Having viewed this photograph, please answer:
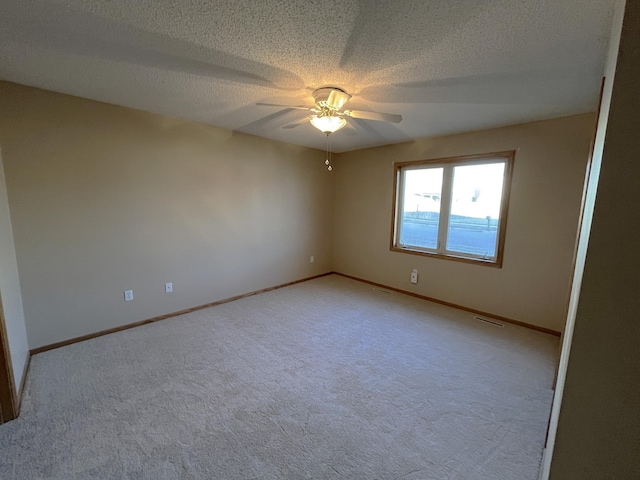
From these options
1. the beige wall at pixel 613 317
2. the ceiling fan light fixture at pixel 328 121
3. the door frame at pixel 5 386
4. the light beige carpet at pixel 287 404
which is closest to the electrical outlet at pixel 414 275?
the light beige carpet at pixel 287 404

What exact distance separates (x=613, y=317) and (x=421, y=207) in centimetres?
353

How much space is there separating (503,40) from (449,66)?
0.33 meters

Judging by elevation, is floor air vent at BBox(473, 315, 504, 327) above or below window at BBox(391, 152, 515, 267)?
below

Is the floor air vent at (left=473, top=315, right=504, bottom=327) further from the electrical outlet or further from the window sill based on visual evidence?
the electrical outlet

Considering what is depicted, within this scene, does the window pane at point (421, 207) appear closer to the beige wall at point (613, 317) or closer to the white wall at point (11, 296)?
the beige wall at point (613, 317)

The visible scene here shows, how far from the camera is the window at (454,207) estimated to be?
3307mm

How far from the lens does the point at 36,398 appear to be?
6.18ft

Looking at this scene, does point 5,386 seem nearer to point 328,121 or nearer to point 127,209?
point 127,209

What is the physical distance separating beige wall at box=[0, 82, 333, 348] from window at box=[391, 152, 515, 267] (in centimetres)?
194

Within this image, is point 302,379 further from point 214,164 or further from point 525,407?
point 214,164

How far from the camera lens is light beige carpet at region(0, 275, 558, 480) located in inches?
57.2

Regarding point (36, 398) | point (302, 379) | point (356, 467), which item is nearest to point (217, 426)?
point (302, 379)

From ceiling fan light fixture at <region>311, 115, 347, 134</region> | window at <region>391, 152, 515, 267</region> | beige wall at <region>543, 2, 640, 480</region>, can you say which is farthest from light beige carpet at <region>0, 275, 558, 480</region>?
ceiling fan light fixture at <region>311, 115, 347, 134</region>

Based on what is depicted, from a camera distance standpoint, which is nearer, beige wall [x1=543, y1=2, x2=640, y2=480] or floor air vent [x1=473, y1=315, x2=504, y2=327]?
beige wall [x1=543, y1=2, x2=640, y2=480]
